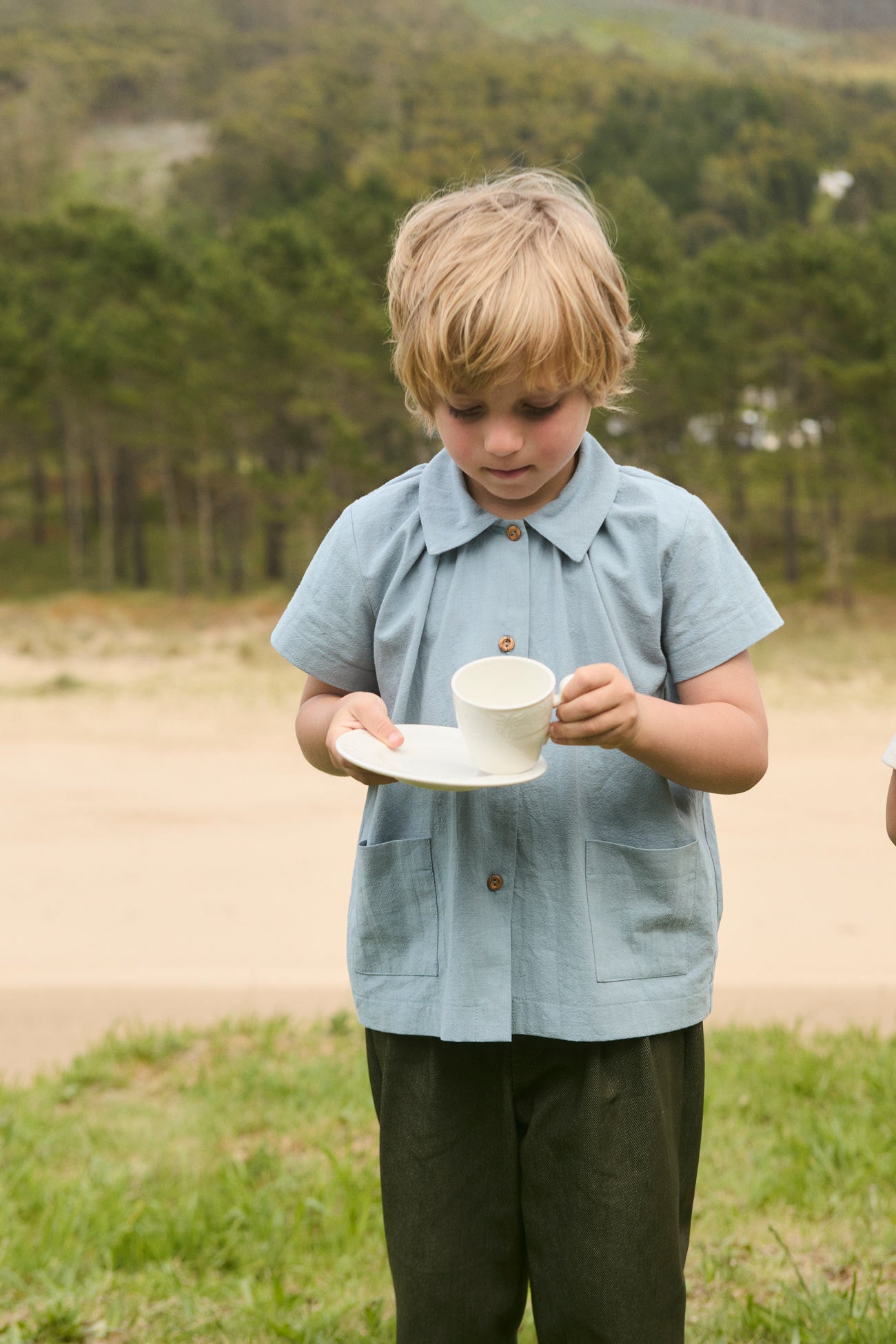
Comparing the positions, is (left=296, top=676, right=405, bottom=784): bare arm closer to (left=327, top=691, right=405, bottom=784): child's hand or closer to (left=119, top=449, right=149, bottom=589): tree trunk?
(left=327, top=691, right=405, bottom=784): child's hand

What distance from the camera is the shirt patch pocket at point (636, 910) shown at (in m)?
1.54

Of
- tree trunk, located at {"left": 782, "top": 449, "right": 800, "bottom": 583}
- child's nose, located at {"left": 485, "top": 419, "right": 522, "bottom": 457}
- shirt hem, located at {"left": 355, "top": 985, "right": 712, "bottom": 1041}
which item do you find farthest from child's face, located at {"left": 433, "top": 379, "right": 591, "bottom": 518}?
tree trunk, located at {"left": 782, "top": 449, "right": 800, "bottom": 583}

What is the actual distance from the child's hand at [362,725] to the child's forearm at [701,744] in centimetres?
27

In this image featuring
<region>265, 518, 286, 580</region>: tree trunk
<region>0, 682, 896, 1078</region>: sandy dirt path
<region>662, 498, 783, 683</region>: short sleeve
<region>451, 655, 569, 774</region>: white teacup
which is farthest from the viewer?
<region>265, 518, 286, 580</region>: tree trunk

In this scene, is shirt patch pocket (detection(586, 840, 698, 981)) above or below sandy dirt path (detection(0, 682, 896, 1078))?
above

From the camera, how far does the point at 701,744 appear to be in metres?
1.51

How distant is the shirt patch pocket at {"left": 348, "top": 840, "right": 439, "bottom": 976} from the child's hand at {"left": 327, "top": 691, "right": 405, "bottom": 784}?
10 cm

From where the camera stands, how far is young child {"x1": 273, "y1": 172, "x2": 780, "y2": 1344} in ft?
4.98

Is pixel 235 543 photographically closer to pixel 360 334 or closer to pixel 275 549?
pixel 275 549

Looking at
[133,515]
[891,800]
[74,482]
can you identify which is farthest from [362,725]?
[133,515]

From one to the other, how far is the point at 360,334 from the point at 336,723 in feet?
69.3

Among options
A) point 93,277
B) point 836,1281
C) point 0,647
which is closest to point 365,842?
point 836,1281

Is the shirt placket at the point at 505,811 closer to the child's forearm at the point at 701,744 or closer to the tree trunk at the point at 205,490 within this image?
the child's forearm at the point at 701,744

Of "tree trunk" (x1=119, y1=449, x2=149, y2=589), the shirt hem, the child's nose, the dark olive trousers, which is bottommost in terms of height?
the dark olive trousers
